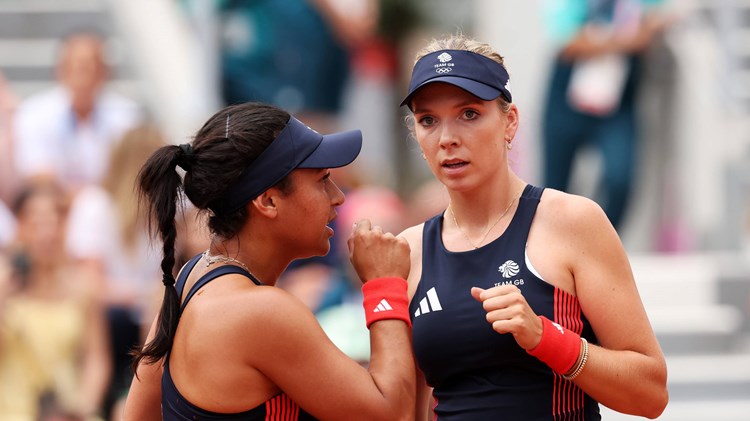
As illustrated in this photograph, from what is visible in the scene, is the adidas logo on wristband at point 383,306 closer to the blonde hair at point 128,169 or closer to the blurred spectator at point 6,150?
the blonde hair at point 128,169

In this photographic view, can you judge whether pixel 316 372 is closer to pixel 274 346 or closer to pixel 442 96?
pixel 274 346

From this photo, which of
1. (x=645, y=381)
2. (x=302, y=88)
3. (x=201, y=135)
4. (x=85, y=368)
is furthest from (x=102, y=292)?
(x=645, y=381)

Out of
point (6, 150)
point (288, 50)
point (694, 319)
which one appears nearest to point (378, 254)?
point (6, 150)

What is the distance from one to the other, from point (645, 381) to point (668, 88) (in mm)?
5304

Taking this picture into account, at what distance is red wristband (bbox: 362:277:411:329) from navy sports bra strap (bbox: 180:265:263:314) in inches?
10.7

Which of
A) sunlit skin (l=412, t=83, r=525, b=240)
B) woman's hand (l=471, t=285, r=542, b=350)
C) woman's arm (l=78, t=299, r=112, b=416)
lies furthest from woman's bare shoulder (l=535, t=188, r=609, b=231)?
woman's arm (l=78, t=299, r=112, b=416)

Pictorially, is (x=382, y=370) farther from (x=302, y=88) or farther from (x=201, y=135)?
(x=302, y=88)

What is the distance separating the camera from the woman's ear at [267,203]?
9.37 ft

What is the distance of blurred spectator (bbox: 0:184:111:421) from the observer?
234 inches

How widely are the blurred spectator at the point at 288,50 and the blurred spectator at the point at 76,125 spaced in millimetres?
1019

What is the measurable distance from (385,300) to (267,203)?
357mm

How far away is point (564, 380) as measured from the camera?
112 inches

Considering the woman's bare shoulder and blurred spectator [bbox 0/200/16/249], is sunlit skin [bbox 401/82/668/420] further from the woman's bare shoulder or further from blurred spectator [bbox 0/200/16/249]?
blurred spectator [bbox 0/200/16/249]

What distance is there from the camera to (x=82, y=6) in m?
9.40
